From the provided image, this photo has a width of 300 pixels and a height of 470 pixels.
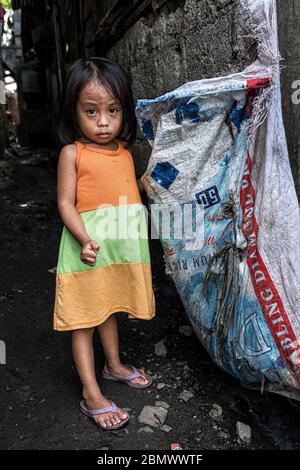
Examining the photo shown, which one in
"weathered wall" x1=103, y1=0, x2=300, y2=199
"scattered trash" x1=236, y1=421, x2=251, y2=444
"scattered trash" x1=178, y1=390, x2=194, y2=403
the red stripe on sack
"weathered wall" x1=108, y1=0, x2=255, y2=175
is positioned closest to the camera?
the red stripe on sack

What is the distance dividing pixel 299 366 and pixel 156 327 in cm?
100

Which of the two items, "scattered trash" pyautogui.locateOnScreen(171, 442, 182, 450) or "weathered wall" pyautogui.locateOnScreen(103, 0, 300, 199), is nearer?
"scattered trash" pyautogui.locateOnScreen(171, 442, 182, 450)

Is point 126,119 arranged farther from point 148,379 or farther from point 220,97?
point 148,379

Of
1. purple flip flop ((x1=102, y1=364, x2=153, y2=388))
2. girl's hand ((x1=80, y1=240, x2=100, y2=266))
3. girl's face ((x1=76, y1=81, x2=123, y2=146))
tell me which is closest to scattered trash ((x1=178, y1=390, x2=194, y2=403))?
purple flip flop ((x1=102, y1=364, x2=153, y2=388))

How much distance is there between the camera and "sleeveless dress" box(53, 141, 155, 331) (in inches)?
62.2

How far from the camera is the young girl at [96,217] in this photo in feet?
5.00

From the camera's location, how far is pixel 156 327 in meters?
2.29

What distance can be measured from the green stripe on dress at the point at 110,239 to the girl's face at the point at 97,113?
273mm

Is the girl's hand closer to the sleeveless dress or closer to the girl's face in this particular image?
the sleeveless dress

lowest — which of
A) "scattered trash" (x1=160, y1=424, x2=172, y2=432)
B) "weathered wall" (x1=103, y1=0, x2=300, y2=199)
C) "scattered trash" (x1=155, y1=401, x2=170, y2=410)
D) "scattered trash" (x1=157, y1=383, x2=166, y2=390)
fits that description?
"scattered trash" (x1=160, y1=424, x2=172, y2=432)

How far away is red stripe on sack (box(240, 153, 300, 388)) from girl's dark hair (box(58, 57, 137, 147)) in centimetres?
49

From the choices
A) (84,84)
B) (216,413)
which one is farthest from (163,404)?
(84,84)

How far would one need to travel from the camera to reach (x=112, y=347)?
183cm
